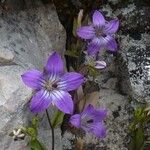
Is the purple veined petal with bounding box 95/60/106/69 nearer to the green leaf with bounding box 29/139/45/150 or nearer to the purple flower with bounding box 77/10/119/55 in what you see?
the purple flower with bounding box 77/10/119/55

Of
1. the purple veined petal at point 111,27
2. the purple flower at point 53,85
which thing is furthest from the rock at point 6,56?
the purple veined petal at point 111,27

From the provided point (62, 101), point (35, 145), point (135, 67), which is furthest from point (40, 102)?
point (135, 67)

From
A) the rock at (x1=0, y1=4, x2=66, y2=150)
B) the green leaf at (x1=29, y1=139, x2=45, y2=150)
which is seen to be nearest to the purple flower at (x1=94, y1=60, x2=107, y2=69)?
the rock at (x1=0, y1=4, x2=66, y2=150)

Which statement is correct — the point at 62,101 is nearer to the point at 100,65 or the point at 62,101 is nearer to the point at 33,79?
the point at 33,79

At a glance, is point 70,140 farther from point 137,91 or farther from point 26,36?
point 26,36

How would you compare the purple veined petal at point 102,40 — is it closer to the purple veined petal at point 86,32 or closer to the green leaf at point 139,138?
the purple veined petal at point 86,32

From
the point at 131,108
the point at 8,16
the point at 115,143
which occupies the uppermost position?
the point at 8,16

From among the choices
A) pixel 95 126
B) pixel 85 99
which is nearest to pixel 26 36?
pixel 85 99
